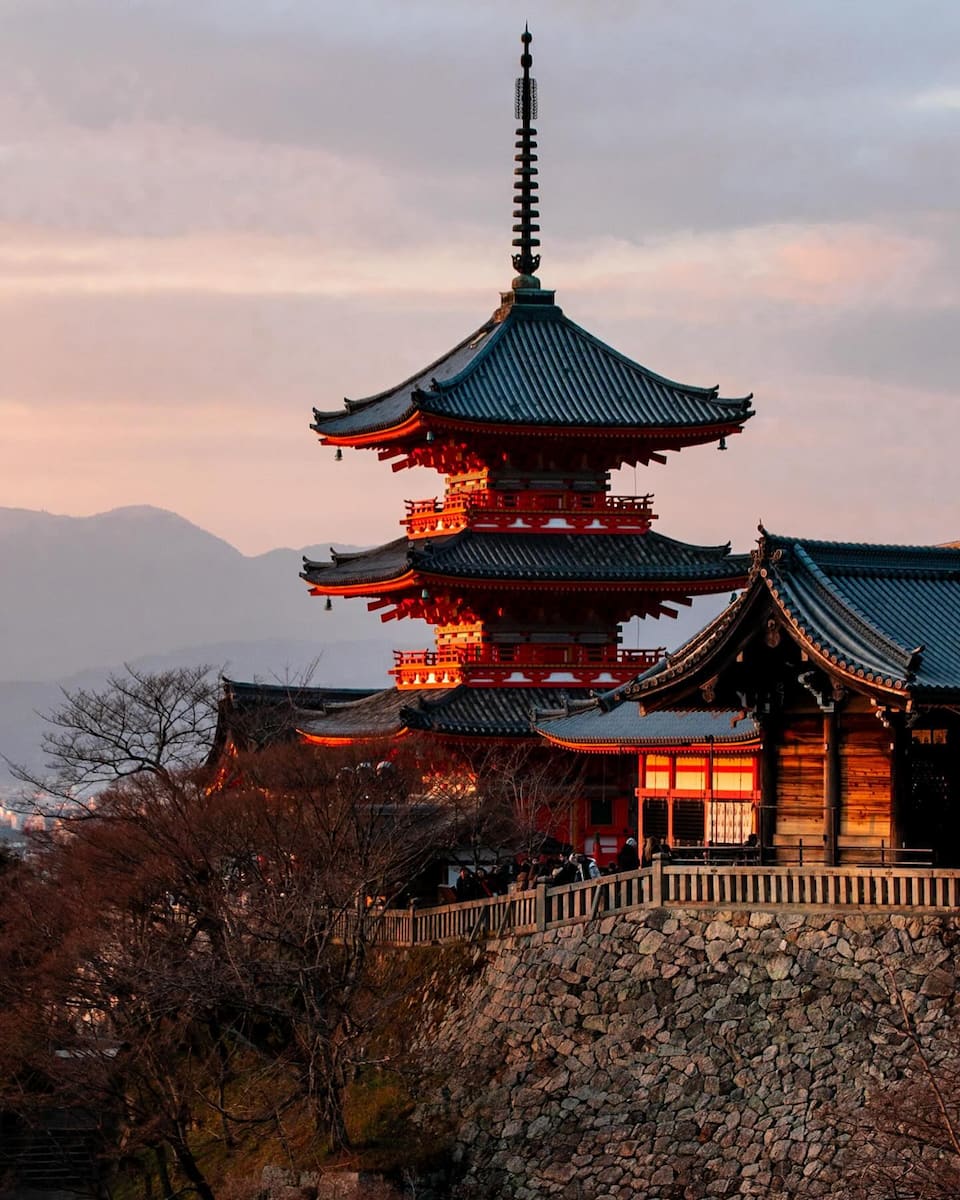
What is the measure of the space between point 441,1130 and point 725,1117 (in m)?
5.05

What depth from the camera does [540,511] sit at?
50875 millimetres

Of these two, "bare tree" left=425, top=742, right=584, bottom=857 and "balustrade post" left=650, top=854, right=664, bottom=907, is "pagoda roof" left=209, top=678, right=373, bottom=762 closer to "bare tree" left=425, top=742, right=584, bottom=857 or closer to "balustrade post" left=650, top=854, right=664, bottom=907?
"bare tree" left=425, top=742, right=584, bottom=857

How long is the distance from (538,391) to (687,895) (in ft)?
70.0

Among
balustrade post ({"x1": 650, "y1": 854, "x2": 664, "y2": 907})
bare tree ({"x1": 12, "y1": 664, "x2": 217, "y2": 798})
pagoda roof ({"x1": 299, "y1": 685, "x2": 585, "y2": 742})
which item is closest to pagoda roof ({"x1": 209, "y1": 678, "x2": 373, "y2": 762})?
bare tree ({"x1": 12, "y1": 664, "x2": 217, "y2": 798})

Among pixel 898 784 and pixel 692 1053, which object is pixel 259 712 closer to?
pixel 898 784

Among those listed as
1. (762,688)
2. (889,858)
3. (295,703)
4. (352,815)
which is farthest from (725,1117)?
(295,703)

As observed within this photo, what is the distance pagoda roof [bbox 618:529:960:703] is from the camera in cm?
3133

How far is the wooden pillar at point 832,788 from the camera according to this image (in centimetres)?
3278

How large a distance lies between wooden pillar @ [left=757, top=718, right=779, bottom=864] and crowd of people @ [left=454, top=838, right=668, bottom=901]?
155 centimetres

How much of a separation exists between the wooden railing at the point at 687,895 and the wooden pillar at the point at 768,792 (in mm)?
2193

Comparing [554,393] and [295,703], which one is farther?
[295,703]

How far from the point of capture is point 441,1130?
3266cm

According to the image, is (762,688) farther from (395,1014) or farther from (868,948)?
(395,1014)

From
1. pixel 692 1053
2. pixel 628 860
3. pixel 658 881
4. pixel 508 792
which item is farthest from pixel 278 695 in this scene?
pixel 692 1053
